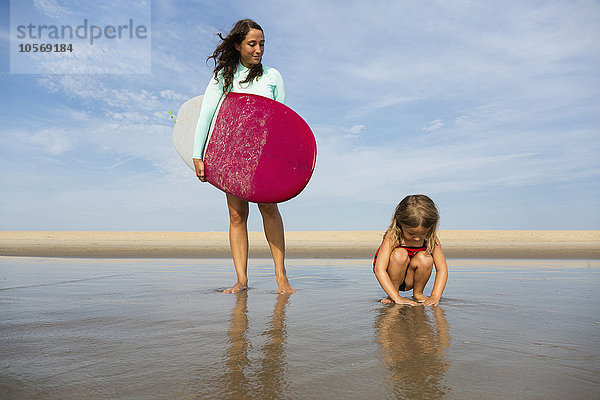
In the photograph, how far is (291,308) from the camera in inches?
94.5

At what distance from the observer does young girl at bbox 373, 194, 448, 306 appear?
8.48ft

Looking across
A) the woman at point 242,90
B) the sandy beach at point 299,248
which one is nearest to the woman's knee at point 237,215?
the woman at point 242,90

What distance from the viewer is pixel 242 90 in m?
3.44

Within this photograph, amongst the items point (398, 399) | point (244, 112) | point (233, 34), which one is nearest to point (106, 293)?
point (244, 112)

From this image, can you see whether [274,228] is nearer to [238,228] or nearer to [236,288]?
[238,228]

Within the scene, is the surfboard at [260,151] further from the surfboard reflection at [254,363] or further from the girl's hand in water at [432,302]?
the surfboard reflection at [254,363]

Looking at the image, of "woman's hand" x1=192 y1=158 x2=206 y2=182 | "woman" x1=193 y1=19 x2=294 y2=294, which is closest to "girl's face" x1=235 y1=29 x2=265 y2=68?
"woman" x1=193 y1=19 x2=294 y2=294

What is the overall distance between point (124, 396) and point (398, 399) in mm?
680

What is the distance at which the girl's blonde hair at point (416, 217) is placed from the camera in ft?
8.37

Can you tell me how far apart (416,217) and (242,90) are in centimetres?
175

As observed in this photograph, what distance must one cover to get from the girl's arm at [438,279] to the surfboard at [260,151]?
40.5 inches

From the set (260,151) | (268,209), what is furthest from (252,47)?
(268,209)

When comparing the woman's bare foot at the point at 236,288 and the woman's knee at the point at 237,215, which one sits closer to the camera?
the woman's bare foot at the point at 236,288

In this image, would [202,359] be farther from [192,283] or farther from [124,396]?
[192,283]
